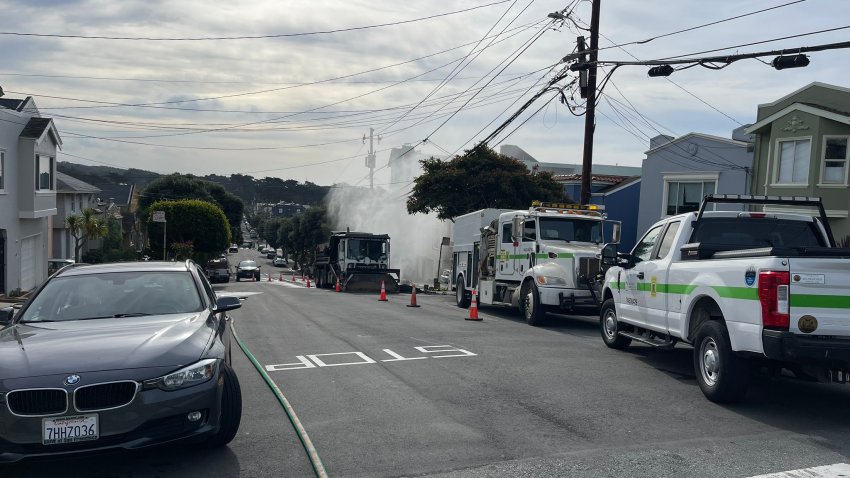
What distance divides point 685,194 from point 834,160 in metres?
9.38

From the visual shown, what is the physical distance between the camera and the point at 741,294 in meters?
7.09

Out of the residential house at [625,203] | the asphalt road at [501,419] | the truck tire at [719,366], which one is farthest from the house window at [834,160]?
the truck tire at [719,366]

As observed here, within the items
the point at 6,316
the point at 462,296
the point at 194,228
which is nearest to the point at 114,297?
the point at 6,316

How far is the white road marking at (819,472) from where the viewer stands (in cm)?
535

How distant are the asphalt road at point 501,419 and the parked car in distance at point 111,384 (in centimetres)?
51

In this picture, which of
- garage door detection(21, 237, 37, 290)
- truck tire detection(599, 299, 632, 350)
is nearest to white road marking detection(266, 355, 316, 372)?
truck tire detection(599, 299, 632, 350)

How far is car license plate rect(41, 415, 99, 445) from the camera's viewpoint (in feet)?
16.1

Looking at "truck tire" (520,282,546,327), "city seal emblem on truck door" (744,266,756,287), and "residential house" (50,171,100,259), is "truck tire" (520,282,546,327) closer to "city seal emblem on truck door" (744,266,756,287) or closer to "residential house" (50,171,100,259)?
"city seal emblem on truck door" (744,266,756,287)

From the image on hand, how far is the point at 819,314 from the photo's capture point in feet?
21.7

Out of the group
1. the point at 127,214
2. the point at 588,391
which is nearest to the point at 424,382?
the point at 588,391

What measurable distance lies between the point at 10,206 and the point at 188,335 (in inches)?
932

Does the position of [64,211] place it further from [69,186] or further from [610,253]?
[610,253]

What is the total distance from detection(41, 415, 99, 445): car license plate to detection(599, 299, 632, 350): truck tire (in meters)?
8.12

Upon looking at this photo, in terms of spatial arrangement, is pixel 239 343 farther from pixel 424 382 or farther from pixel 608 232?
pixel 608 232
